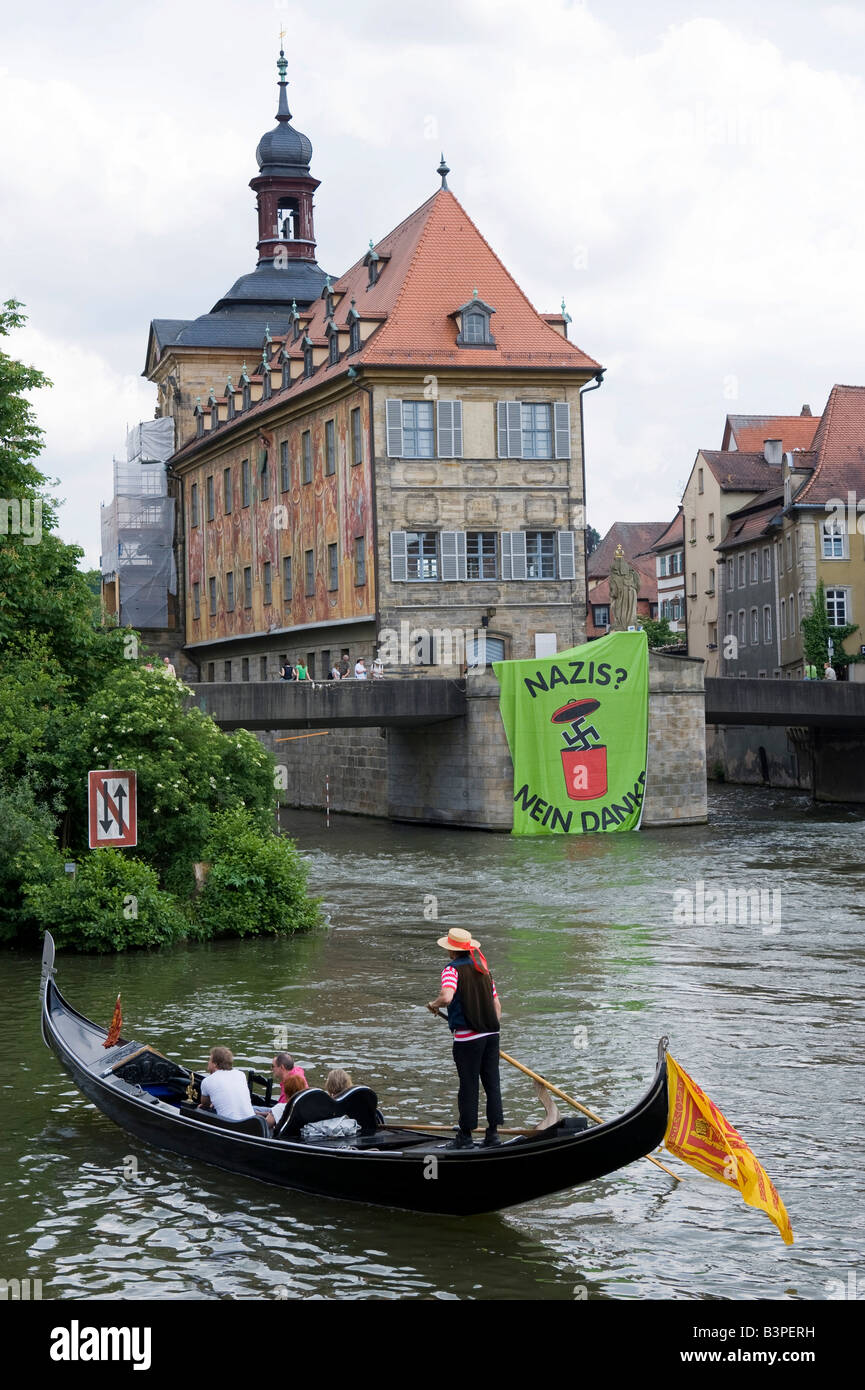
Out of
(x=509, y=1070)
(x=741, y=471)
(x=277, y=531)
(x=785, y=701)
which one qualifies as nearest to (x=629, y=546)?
(x=741, y=471)

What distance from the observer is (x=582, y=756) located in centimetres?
4325

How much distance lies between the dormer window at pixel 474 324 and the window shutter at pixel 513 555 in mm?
5968

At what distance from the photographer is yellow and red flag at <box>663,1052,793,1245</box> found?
34.2ft

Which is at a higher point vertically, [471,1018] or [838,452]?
[838,452]

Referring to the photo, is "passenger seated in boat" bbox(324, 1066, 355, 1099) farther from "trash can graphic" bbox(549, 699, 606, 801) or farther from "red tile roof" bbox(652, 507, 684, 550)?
"red tile roof" bbox(652, 507, 684, 550)

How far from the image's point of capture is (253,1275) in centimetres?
1049

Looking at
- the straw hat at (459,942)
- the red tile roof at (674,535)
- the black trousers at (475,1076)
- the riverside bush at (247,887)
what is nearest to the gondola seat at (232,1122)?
the black trousers at (475,1076)

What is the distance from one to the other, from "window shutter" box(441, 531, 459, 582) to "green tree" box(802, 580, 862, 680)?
1888cm

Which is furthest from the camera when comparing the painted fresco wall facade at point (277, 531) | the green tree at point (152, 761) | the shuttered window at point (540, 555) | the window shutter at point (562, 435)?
the painted fresco wall facade at point (277, 531)

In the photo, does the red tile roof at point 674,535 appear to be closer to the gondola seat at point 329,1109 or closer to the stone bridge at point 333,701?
the stone bridge at point 333,701

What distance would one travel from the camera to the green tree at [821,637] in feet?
214

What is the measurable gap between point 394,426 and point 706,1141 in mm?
43007

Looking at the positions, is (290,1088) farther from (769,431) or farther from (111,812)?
(769,431)
